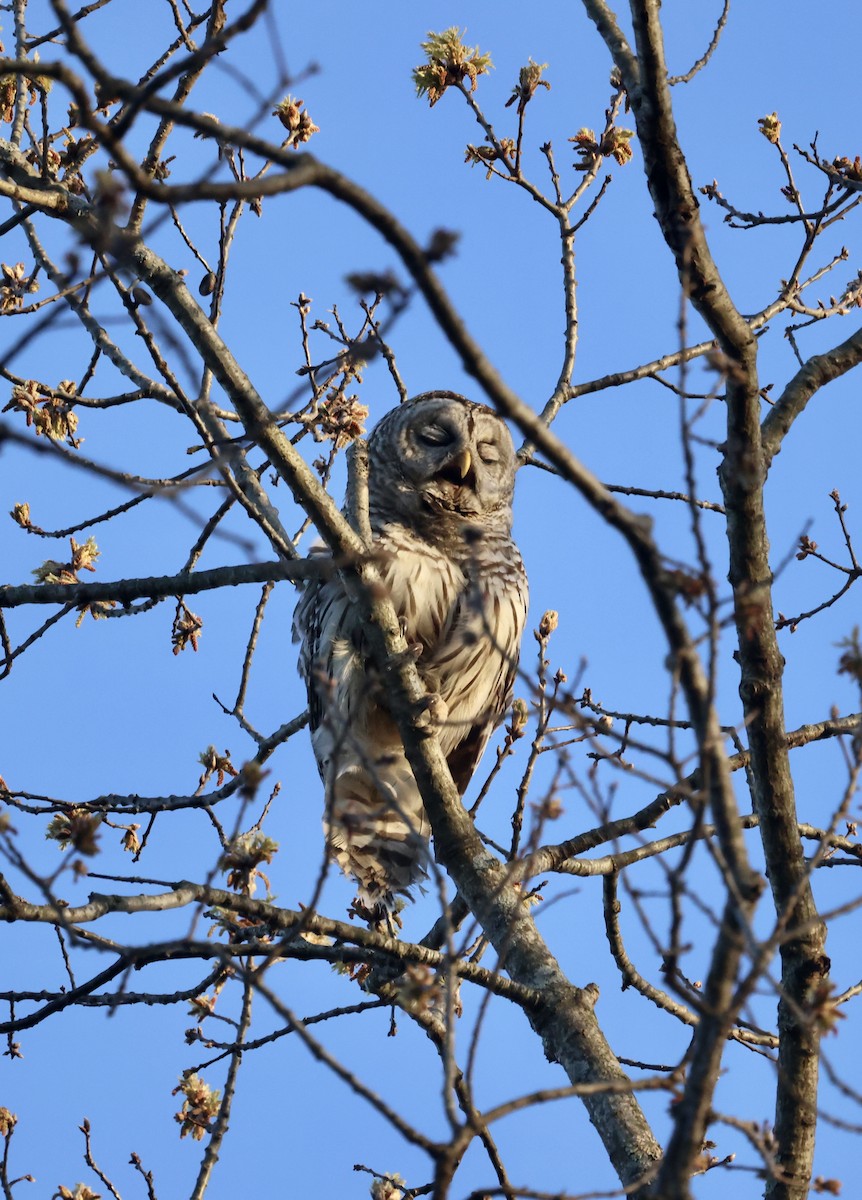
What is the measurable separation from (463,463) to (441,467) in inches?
4.5

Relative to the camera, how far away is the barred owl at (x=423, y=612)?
18.1 ft

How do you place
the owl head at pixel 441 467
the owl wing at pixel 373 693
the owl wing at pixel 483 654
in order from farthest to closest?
the owl head at pixel 441 467, the owl wing at pixel 483 654, the owl wing at pixel 373 693

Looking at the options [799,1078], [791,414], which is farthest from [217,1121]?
[791,414]

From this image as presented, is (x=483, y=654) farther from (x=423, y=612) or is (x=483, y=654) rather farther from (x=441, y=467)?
(x=441, y=467)

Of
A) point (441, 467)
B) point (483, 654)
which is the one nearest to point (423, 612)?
point (483, 654)

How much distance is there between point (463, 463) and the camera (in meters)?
6.12

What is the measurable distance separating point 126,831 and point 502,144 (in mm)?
3386

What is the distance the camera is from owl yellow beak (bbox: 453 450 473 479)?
6.10m

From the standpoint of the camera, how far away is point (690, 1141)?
2.11 m

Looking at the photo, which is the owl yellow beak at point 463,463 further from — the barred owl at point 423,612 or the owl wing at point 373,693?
the owl wing at point 373,693

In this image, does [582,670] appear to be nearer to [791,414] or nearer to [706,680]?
[706,680]

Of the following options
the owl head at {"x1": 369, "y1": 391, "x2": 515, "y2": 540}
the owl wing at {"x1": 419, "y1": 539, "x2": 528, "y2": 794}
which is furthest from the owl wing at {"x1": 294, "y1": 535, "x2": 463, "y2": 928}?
the owl head at {"x1": 369, "y1": 391, "x2": 515, "y2": 540}

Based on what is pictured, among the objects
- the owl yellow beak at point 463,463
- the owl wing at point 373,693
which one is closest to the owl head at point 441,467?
the owl yellow beak at point 463,463

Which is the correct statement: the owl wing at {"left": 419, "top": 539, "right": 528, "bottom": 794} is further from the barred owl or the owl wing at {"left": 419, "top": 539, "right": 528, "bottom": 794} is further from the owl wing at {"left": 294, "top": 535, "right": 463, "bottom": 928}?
the owl wing at {"left": 294, "top": 535, "right": 463, "bottom": 928}
